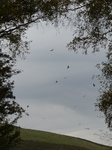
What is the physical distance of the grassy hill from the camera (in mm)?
37750

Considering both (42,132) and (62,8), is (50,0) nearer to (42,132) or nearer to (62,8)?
(62,8)

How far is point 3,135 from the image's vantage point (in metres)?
23.3

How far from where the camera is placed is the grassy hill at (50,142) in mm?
37750

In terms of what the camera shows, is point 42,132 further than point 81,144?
Yes

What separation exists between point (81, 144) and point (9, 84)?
75.0 ft

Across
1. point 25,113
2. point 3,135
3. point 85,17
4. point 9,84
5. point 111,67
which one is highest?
point 85,17

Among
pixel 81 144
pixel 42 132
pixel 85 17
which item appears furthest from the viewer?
pixel 42 132

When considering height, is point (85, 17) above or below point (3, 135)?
above

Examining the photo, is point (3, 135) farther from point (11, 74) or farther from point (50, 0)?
point (50, 0)

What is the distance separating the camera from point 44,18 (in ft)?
79.7

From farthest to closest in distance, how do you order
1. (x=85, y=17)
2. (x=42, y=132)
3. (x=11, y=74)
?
1. (x=42, y=132)
2. (x=11, y=74)
3. (x=85, y=17)

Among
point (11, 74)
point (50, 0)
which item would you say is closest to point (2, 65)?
point (11, 74)

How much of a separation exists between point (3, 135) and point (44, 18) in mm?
7849

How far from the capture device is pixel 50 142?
139 ft
